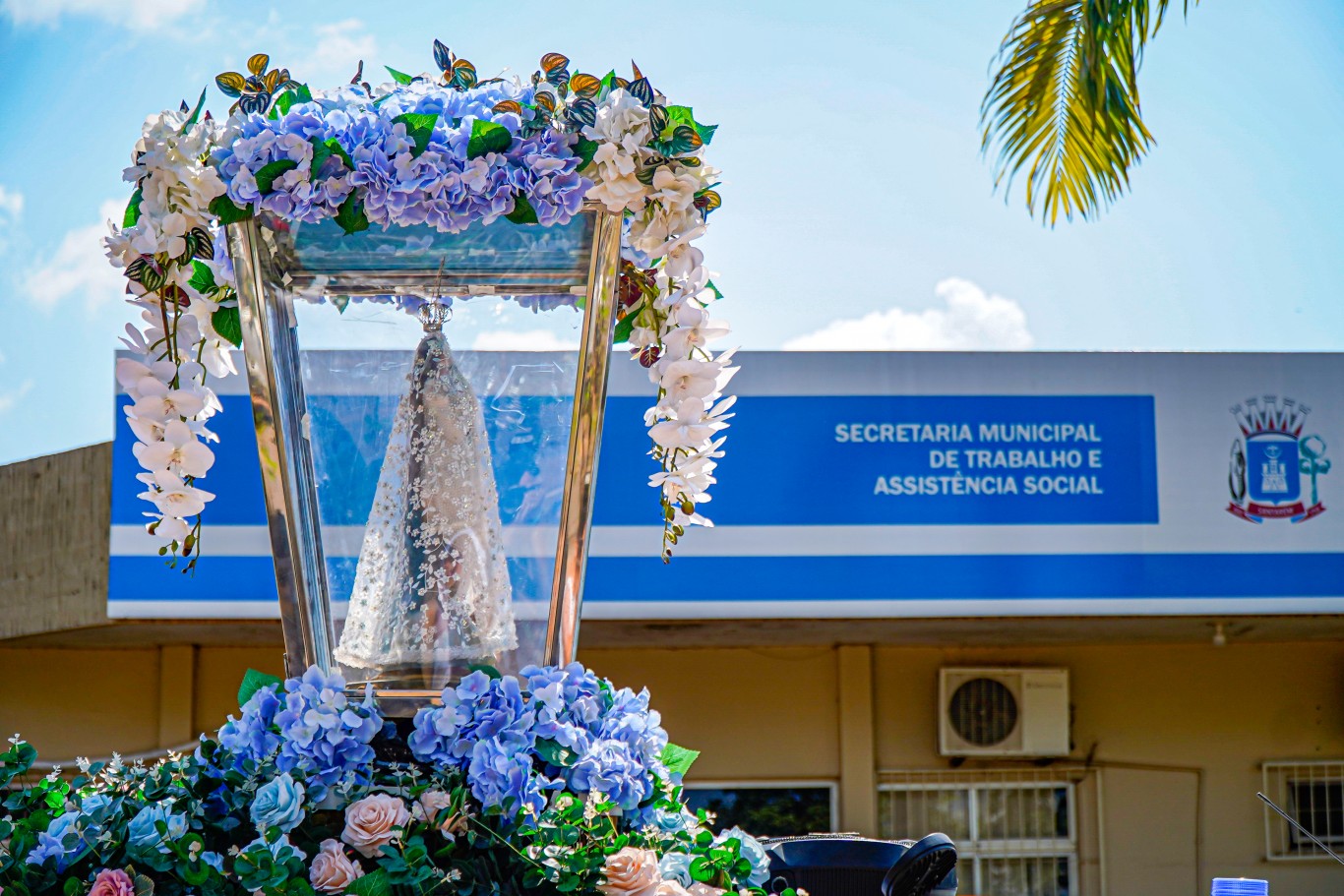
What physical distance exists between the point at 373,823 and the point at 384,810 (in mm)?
24

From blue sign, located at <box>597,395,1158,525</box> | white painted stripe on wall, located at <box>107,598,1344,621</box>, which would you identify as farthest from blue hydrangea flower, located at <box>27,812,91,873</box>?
blue sign, located at <box>597,395,1158,525</box>

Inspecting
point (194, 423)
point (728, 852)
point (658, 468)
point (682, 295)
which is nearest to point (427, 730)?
point (728, 852)

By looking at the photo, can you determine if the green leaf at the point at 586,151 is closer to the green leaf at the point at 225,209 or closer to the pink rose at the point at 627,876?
the green leaf at the point at 225,209

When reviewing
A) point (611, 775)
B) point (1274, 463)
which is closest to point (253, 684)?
point (611, 775)

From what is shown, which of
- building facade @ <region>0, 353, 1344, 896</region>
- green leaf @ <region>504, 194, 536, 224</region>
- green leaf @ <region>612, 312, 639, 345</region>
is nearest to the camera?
green leaf @ <region>504, 194, 536, 224</region>

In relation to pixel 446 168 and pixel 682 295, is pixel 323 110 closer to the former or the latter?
pixel 446 168

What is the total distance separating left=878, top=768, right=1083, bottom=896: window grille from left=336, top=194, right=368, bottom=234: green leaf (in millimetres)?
6222

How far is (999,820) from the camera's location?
7777 millimetres

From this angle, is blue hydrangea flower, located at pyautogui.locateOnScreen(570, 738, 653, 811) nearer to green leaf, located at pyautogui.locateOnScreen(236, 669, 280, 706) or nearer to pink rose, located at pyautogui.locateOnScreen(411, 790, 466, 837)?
pink rose, located at pyautogui.locateOnScreen(411, 790, 466, 837)

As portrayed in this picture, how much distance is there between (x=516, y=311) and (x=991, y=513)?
14.2 feet

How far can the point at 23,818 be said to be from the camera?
211cm

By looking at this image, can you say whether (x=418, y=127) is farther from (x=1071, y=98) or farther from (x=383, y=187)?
(x=1071, y=98)

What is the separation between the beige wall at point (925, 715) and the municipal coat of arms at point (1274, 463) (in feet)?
5.74

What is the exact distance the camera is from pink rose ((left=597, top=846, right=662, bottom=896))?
6.62ft
